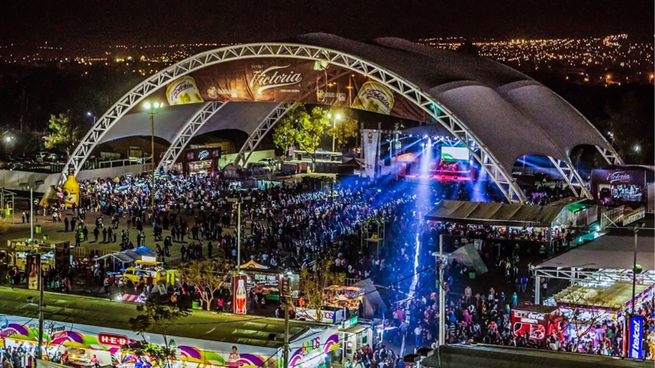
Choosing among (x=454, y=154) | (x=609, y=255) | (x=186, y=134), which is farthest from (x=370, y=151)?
(x=609, y=255)

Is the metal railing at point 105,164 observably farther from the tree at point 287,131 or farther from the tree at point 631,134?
the tree at point 631,134

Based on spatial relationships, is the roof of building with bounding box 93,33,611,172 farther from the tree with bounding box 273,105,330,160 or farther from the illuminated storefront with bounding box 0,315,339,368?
the tree with bounding box 273,105,330,160

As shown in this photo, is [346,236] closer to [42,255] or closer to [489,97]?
[489,97]

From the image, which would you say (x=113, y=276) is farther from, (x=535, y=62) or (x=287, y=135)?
(x=535, y=62)

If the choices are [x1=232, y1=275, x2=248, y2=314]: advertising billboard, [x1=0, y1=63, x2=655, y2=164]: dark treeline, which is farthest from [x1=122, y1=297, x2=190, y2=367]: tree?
[x1=0, y1=63, x2=655, y2=164]: dark treeline

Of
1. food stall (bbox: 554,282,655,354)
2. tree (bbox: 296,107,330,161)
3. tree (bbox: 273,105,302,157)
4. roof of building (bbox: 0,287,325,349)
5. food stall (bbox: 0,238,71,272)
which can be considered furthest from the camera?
tree (bbox: 296,107,330,161)

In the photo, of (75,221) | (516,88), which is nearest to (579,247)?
(516,88)

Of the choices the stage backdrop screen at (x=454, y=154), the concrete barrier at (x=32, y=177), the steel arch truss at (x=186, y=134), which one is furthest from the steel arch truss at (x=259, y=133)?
the stage backdrop screen at (x=454, y=154)
